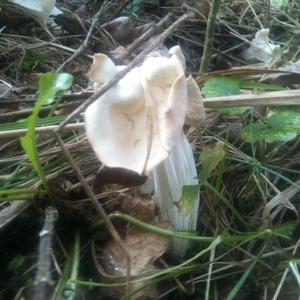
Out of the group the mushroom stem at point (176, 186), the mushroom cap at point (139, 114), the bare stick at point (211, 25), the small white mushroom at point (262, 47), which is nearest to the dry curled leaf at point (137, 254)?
the mushroom stem at point (176, 186)

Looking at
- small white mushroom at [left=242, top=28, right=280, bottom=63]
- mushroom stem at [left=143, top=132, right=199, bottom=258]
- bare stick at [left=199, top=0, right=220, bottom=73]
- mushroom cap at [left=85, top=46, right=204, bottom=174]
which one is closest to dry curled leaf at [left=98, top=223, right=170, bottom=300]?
mushroom stem at [left=143, top=132, right=199, bottom=258]

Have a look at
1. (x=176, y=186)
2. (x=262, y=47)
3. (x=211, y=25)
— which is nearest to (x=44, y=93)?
(x=176, y=186)

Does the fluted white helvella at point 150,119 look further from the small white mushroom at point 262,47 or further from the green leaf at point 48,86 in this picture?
the small white mushroom at point 262,47

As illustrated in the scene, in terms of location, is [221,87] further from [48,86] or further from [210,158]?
[48,86]

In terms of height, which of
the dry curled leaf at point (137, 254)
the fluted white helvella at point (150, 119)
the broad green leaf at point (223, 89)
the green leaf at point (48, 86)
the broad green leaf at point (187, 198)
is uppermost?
the green leaf at point (48, 86)

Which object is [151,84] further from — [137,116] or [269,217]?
[269,217]

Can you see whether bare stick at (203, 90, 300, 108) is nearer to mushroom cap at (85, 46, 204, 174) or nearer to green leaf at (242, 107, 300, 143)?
green leaf at (242, 107, 300, 143)

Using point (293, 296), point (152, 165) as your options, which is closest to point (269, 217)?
point (293, 296)
